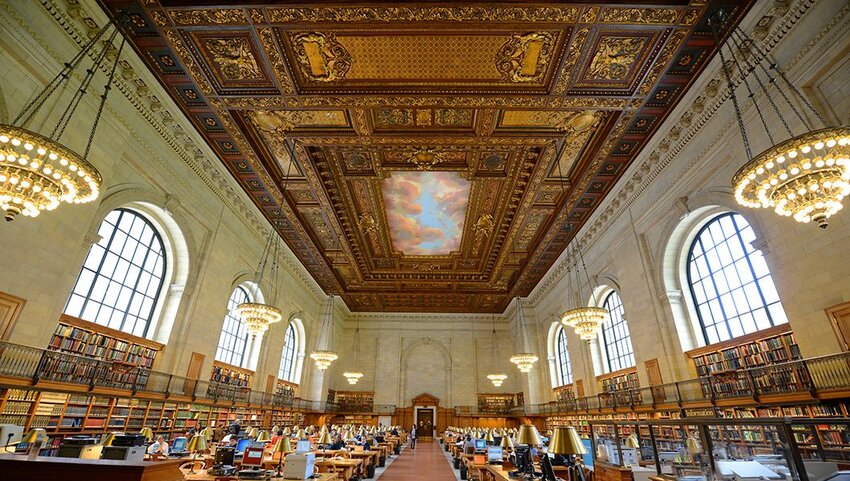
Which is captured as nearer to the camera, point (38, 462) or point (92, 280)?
point (38, 462)

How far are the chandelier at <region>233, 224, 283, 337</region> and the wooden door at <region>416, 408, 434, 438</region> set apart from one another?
12.3m

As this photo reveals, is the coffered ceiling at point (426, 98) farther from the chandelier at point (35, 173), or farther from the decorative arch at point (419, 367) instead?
the decorative arch at point (419, 367)

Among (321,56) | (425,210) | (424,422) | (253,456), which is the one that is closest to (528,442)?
(253,456)

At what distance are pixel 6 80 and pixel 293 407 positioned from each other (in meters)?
15.2

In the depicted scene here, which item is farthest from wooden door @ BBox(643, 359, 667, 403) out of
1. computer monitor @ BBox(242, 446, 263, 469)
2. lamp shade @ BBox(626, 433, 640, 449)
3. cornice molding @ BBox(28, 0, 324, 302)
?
cornice molding @ BBox(28, 0, 324, 302)

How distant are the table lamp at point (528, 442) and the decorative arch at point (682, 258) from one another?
214 inches

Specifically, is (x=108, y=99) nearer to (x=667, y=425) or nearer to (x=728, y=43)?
(x=667, y=425)

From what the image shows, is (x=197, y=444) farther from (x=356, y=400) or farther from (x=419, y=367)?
(x=419, y=367)

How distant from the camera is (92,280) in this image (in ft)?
25.7

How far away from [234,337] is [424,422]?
1387 centimetres

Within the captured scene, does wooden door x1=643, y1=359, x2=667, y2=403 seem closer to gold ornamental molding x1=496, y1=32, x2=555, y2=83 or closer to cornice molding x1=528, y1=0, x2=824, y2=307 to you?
cornice molding x1=528, y1=0, x2=824, y2=307

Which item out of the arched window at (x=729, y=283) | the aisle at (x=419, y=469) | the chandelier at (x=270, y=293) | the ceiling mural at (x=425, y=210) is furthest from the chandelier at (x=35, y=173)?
the arched window at (x=729, y=283)

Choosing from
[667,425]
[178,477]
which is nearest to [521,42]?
[667,425]

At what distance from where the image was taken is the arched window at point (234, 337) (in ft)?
41.1
